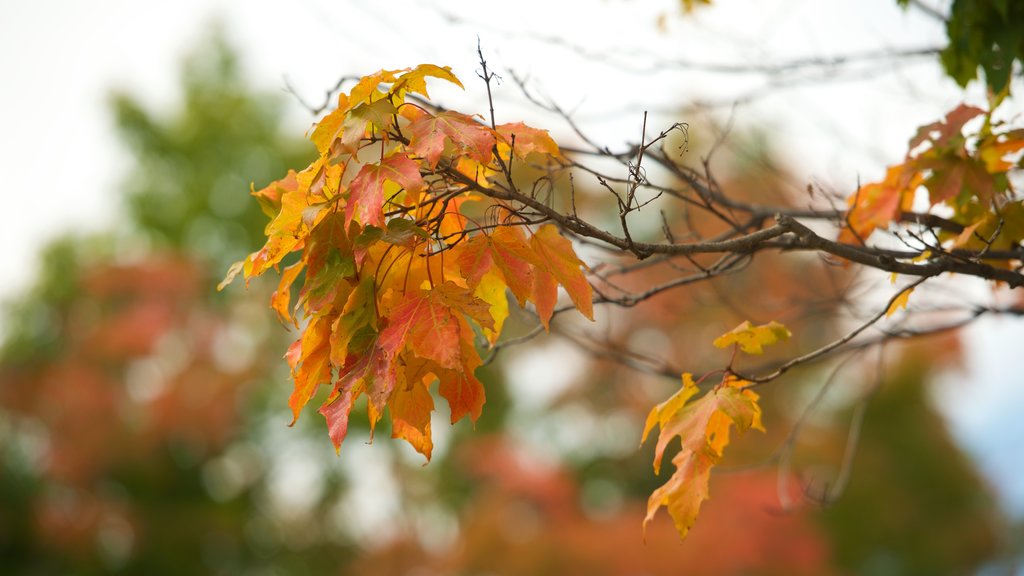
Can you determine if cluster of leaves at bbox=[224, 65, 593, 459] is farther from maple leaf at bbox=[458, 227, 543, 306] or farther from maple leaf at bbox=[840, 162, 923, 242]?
maple leaf at bbox=[840, 162, 923, 242]

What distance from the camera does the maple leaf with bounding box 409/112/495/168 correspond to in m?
1.16

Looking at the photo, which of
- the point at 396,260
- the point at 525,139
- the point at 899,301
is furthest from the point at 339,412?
the point at 899,301

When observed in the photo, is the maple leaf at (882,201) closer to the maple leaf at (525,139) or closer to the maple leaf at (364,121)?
the maple leaf at (525,139)

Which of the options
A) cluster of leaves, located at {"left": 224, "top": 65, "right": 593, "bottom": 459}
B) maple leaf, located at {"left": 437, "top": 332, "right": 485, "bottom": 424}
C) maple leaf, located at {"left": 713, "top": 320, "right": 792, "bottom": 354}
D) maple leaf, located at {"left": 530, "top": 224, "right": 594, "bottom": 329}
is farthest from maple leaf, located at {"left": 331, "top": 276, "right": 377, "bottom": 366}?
maple leaf, located at {"left": 713, "top": 320, "right": 792, "bottom": 354}

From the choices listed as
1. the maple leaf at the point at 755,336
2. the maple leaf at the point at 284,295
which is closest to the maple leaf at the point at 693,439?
the maple leaf at the point at 755,336

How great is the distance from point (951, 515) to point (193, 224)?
1072 cm

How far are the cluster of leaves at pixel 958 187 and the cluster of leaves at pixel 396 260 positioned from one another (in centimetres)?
61

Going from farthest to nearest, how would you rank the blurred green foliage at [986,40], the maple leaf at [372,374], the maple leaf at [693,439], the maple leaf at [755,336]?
the blurred green foliage at [986,40]
the maple leaf at [755,336]
the maple leaf at [693,439]
the maple leaf at [372,374]

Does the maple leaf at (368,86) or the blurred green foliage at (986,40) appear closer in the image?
the maple leaf at (368,86)

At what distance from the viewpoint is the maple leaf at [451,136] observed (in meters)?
1.16

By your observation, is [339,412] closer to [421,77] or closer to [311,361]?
[311,361]

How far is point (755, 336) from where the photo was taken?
4.66 ft

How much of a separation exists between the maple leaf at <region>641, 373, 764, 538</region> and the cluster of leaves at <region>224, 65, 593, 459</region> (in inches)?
10.0

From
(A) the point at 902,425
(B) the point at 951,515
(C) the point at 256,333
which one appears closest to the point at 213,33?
(C) the point at 256,333
